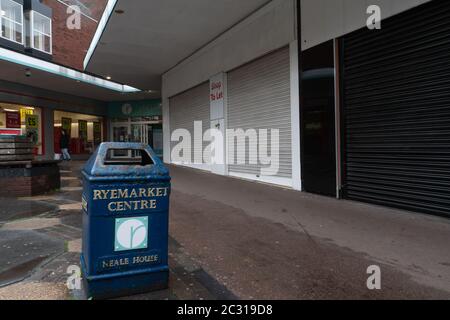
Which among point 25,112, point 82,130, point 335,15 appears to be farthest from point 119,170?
point 82,130

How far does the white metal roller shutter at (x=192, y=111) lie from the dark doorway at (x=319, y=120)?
608 centimetres

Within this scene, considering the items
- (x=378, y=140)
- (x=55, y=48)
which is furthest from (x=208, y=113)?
(x=55, y=48)

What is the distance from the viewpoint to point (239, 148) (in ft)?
37.8

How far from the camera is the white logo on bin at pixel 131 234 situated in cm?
290

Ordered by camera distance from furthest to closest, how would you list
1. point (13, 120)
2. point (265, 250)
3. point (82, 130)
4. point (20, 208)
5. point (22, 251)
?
point (82, 130) → point (13, 120) → point (20, 208) → point (265, 250) → point (22, 251)

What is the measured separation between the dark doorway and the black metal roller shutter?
0.32 metres

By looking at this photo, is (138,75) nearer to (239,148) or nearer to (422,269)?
(239,148)

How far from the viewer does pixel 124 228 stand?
2.91 m

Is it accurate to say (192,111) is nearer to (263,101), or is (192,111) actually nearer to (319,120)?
(263,101)

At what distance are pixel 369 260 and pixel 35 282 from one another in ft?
11.5

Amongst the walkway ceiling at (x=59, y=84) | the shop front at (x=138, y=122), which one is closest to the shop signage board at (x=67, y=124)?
the walkway ceiling at (x=59, y=84)

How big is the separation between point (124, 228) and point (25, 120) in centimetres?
2124

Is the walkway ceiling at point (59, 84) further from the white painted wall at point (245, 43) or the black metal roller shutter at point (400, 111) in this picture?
the black metal roller shutter at point (400, 111)

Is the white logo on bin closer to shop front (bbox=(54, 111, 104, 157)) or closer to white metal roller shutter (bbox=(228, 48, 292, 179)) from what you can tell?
white metal roller shutter (bbox=(228, 48, 292, 179))
